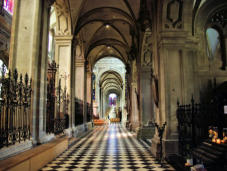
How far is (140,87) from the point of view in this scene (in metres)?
13.2

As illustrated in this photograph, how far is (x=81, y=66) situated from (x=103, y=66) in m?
15.1

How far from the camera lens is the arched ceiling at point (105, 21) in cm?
1300

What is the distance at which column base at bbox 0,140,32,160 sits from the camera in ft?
15.0

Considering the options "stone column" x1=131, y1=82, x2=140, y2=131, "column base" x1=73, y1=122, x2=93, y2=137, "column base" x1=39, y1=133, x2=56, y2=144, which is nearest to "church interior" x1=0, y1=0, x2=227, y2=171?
"column base" x1=39, y1=133, x2=56, y2=144

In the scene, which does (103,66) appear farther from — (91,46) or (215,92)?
(215,92)

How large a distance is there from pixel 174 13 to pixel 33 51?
16.6ft

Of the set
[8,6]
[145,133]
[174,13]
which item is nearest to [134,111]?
[145,133]

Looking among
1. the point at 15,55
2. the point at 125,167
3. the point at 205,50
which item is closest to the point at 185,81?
the point at 125,167

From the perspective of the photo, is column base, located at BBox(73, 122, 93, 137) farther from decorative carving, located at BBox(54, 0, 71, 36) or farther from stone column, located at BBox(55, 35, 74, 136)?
decorative carving, located at BBox(54, 0, 71, 36)

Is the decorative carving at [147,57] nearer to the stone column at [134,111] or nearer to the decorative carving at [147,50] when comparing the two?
the decorative carving at [147,50]

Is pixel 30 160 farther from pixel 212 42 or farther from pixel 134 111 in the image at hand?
pixel 134 111

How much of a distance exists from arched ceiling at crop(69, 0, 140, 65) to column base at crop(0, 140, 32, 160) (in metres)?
8.96

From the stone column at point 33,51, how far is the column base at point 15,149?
1.94 ft

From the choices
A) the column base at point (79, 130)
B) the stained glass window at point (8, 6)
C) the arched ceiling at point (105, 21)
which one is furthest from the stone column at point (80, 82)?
the stained glass window at point (8, 6)
